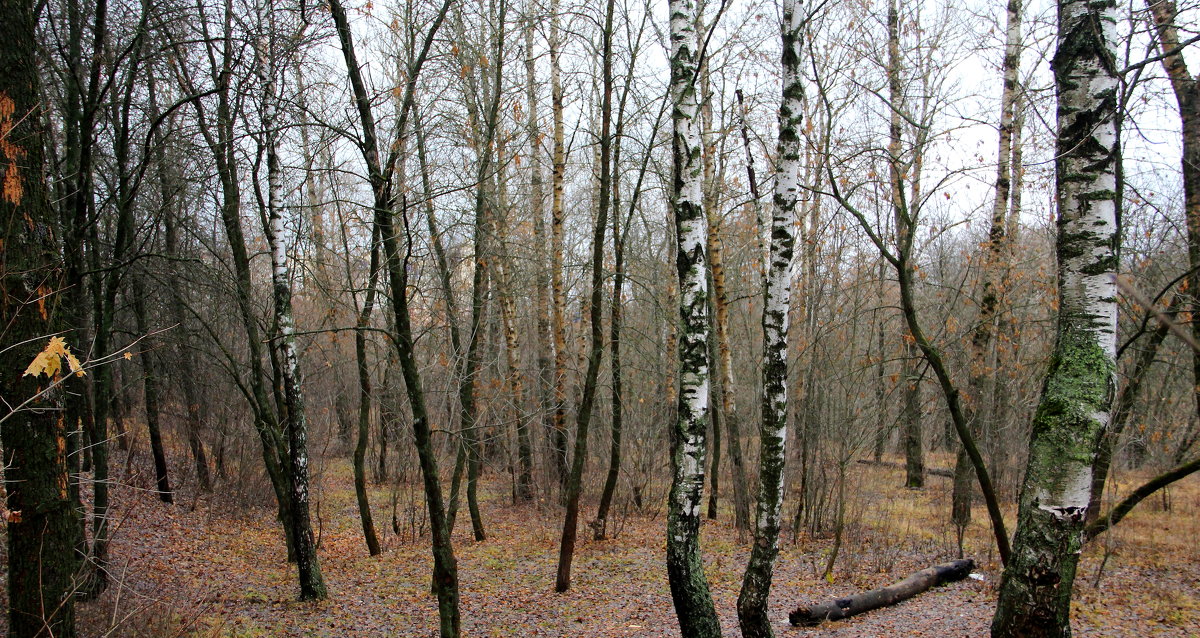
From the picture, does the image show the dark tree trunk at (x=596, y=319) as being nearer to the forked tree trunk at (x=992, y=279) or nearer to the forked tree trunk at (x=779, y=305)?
the forked tree trunk at (x=779, y=305)

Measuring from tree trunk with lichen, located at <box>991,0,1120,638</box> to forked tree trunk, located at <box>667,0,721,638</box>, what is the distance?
2237 millimetres

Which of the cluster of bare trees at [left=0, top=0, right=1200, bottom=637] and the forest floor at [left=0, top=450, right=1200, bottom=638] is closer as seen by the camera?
the cluster of bare trees at [left=0, top=0, right=1200, bottom=637]

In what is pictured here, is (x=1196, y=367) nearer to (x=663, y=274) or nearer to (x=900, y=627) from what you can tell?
(x=900, y=627)

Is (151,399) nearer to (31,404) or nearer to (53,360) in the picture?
(31,404)

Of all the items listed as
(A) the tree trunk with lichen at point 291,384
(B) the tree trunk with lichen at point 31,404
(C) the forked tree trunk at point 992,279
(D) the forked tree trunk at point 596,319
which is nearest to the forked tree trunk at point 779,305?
(D) the forked tree trunk at point 596,319

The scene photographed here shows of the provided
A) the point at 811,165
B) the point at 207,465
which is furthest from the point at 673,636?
the point at 207,465

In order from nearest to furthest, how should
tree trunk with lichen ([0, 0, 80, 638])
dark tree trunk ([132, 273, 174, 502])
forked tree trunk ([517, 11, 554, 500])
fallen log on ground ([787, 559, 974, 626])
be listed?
tree trunk with lichen ([0, 0, 80, 638])
fallen log on ground ([787, 559, 974, 626])
dark tree trunk ([132, 273, 174, 502])
forked tree trunk ([517, 11, 554, 500])

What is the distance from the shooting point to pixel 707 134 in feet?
42.9

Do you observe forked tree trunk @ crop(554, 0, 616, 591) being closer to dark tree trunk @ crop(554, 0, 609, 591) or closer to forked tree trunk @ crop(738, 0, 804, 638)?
dark tree trunk @ crop(554, 0, 609, 591)

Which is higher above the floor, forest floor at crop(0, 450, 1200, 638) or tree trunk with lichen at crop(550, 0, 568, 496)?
tree trunk with lichen at crop(550, 0, 568, 496)

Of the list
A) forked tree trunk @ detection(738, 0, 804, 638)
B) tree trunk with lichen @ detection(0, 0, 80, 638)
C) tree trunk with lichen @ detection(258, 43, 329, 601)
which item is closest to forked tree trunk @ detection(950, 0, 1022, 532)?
forked tree trunk @ detection(738, 0, 804, 638)

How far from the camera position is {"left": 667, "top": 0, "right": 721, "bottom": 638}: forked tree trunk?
5.72 meters

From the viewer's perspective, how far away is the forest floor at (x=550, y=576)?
22.3ft

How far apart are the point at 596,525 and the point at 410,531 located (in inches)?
147
